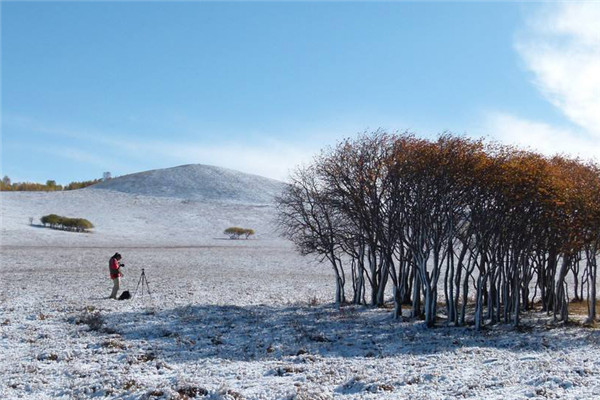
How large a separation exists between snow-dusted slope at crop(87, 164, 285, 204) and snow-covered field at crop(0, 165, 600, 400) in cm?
9394

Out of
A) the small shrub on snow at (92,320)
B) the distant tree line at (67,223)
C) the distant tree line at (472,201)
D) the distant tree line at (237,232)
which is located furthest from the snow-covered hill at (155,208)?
the distant tree line at (472,201)

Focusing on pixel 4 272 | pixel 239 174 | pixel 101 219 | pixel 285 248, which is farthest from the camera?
pixel 239 174

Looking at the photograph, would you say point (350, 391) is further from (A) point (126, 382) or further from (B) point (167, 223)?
(B) point (167, 223)

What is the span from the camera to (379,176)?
2859 centimetres

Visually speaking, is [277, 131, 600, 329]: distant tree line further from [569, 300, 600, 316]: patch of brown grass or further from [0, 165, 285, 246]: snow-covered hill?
[0, 165, 285, 246]: snow-covered hill

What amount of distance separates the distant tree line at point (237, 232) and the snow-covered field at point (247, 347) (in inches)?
2000

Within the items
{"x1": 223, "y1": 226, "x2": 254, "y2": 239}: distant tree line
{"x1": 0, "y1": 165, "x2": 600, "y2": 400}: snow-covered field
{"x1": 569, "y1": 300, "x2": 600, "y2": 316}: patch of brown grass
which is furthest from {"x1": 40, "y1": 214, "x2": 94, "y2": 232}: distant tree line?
{"x1": 569, "y1": 300, "x2": 600, "y2": 316}: patch of brown grass

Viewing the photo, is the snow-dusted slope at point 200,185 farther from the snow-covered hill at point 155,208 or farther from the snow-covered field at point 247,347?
the snow-covered field at point 247,347

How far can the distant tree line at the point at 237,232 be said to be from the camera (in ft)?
324

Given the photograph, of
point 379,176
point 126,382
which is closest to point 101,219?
point 379,176

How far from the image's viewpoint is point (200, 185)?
15112 cm

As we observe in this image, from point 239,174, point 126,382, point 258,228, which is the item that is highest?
point 239,174

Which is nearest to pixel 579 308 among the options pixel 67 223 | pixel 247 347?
pixel 247 347

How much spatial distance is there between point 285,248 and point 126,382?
6857 centimetres
